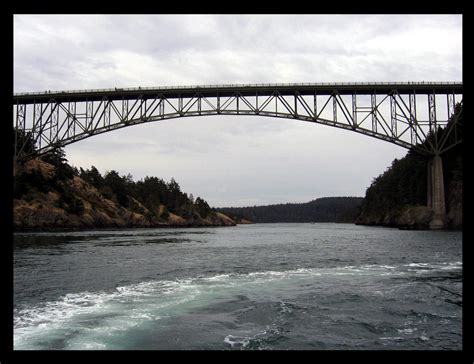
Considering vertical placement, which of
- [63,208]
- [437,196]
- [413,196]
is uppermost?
[437,196]

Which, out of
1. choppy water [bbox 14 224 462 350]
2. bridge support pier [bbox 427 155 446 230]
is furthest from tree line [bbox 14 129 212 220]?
bridge support pier [bbox 427 155 446 230]

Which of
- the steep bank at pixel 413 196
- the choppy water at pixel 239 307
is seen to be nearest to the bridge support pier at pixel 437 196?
the steep bank at pixel 413 196

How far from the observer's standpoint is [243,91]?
159ft

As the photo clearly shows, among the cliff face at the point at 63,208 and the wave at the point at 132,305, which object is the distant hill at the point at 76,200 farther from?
the wave at the point at 132,305

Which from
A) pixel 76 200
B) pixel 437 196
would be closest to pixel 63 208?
pixel 76 200

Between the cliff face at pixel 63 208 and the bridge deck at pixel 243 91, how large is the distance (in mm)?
20088

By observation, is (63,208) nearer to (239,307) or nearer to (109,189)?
(109,189)

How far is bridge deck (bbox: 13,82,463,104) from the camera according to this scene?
158 ft

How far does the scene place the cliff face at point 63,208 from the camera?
62.7m

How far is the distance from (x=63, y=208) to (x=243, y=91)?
4046 cm

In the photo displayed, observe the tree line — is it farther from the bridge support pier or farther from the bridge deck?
the bridge support pier

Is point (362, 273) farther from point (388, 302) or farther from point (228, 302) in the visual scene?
point (228, 302)

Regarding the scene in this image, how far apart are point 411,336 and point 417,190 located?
268ft

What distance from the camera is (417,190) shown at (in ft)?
271
